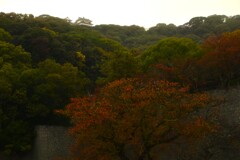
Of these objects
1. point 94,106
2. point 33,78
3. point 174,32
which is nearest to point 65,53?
point 33,78

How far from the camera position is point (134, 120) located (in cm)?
1892

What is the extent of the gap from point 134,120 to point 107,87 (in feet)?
8.02

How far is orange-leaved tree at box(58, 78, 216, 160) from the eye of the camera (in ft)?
61.7

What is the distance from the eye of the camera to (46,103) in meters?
28.8

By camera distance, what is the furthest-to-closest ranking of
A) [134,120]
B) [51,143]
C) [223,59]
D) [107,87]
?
[223,59] → [51,143] → [107,87] → [134,120]

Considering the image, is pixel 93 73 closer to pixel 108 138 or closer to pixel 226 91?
pixel 226 91

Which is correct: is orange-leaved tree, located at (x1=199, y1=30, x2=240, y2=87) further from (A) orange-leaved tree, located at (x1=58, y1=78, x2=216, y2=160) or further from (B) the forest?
(A) orange-leaved tree, located at (x1=58, y1=78, x2=216, y2=160)

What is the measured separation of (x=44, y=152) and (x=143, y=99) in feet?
35.3

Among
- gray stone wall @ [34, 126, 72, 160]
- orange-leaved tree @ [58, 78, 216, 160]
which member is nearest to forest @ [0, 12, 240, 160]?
orange-leaved tree @ [58, 78, 216, 160]

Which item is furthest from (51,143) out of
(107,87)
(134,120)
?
(134,120)

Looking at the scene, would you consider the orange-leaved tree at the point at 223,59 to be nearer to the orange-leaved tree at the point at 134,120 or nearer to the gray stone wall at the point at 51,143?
the orange-leaved tree at the point at 134,120

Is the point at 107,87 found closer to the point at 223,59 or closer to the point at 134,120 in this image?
the point at 134,120

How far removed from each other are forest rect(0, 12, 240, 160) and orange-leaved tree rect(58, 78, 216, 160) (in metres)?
0.04

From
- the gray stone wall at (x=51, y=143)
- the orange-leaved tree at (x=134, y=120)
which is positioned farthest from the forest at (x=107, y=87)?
the gray stone wall at (x=51, y=143)
